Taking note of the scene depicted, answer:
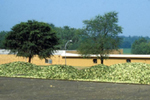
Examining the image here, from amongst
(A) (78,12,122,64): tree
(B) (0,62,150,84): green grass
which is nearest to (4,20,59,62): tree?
(A) (78,12,122,64): tree

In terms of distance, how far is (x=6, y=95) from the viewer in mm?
12602

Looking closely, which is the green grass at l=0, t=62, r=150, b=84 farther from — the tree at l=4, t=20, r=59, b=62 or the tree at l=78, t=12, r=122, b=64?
the tree at l=78, t=12, r=122, b=64

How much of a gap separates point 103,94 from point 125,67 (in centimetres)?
815

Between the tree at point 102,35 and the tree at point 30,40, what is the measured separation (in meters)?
8.23

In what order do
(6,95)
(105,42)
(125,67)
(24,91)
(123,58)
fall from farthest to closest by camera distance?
1. (123,58)
2. (105,42)
3. (125,67)
4. (24,91)
5. (6,95)

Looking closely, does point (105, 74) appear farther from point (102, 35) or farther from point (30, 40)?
point (102, 35)

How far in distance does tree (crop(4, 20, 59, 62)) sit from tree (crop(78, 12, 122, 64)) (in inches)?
324

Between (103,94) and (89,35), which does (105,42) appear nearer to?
(89,35)

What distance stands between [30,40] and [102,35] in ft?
49.8

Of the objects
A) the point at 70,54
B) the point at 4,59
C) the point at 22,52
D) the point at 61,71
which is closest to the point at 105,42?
the point at 70,54

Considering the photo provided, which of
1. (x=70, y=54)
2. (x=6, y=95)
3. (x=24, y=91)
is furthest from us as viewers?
(x=70, y=54)

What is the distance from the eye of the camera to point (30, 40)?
48.9 m

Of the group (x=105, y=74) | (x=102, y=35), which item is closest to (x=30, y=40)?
(x=102, y=35)

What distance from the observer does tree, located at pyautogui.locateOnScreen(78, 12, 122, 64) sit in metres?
53.2
